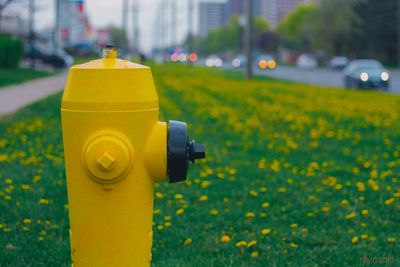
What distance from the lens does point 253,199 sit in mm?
6230

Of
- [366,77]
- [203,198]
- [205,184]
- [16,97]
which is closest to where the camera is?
[203,198]

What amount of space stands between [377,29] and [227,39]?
9593cm

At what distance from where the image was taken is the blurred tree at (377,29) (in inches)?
2517

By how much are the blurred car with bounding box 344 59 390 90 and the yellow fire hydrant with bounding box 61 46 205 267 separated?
2581 cm

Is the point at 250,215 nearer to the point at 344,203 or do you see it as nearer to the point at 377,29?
the point at 344,203

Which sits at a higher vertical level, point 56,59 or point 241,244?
point 241,244

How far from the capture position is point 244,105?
1650cm

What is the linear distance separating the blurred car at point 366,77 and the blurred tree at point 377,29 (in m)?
35.7

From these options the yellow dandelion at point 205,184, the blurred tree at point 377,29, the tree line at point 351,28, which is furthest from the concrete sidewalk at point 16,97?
the tree line at point 351,28

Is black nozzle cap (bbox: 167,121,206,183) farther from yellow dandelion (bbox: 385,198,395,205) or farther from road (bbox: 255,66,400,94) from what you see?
road (bbox: 255,66,400,94)

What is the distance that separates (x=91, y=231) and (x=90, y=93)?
1.99ft

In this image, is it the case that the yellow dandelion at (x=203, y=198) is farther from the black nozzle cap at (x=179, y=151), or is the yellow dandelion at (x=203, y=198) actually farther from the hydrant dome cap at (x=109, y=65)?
the hydrant dome cap at (x=109, y=65)

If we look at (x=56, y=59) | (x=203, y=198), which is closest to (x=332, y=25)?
(x=56, y=59)

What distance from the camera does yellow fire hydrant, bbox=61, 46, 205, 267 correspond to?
9.74ft
